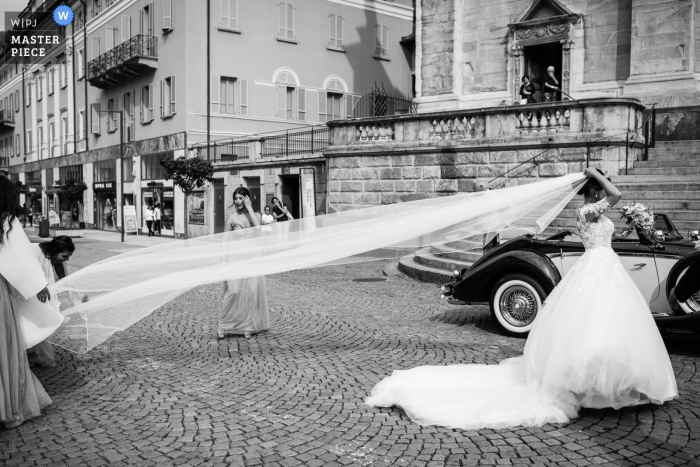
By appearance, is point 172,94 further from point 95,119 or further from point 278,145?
point 95,119

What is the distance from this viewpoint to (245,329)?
25.3 feet

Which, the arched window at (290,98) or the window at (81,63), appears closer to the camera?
the arched window at (290,98)

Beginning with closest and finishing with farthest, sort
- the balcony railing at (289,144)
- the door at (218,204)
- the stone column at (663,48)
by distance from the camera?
the stone column at (663,48) < the balcony railing at (289,144) < the door at (218,204)

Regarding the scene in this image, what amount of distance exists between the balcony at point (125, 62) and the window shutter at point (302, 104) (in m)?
7.77

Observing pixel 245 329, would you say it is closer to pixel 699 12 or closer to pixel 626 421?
pixel 626 421

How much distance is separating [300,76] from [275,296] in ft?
81.7

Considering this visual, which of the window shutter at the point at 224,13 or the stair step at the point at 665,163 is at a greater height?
the window shutter at the point at 224,13

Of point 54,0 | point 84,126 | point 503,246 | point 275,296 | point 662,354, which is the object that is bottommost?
point 275,296

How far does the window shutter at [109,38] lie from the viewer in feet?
124

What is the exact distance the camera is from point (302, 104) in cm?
3416

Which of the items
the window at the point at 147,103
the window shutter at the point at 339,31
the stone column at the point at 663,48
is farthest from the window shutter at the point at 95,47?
the stone column at the point at 663,48

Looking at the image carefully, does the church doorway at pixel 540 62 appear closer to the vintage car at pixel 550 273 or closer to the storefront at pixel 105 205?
the vintage car at pixel 550 273

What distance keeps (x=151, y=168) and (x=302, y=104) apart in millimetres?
8988

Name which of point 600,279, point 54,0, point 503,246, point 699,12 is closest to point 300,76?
point 699,12
